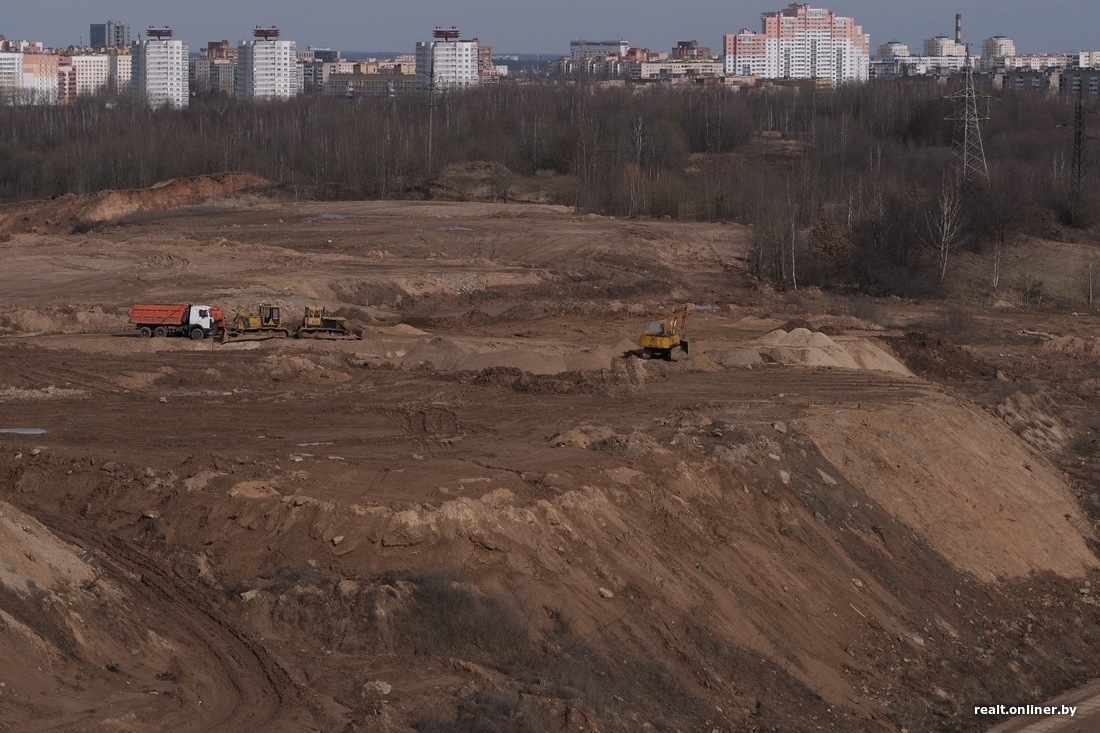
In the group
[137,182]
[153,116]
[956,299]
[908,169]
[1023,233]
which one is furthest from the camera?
[153,116]

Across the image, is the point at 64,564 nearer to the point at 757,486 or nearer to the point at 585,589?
the point at 585,589

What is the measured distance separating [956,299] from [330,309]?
76.2 feet

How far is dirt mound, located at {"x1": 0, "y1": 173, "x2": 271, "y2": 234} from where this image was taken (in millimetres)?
64188

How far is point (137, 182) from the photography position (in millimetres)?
81750

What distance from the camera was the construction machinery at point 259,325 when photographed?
113 feet

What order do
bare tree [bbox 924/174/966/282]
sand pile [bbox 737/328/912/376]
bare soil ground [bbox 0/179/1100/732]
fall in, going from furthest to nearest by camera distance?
bare tree [bbox 924/174/966/282], sand pile [bbox 737/328/912/376], bare soil ground [bbox 0/179/1100/732]

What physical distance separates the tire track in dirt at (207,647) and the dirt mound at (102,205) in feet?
153

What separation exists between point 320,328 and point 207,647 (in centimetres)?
1938

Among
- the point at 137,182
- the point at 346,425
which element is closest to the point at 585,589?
the point at 346,425

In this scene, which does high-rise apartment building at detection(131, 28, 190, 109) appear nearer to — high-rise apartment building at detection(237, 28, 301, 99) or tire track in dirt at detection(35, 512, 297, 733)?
high-rise apartment building at detection(237, 28, 301, 99)

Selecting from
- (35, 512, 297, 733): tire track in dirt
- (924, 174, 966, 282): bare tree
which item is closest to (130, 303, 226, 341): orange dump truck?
(35, 512, 297, 733): tire track in dirt

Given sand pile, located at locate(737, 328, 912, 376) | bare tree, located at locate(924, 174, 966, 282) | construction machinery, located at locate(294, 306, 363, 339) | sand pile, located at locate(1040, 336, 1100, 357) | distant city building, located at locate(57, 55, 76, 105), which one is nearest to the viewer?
sand pile, located at locate(737, 328, 912, 376)

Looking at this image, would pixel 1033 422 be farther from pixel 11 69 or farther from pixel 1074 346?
pixel 11 69

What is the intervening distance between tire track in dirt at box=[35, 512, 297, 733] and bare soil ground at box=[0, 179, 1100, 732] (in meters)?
0.05
